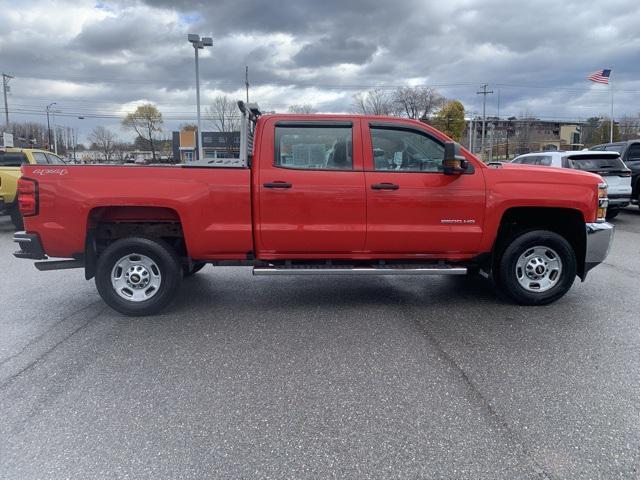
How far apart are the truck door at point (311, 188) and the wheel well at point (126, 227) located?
1.00 m

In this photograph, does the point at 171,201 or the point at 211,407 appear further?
the point at 171,201

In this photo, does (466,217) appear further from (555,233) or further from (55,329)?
(55,329)

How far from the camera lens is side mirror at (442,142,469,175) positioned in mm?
4926

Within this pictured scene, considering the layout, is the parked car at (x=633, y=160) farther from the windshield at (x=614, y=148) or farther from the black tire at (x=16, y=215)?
the black tire at (x=16, y=215)

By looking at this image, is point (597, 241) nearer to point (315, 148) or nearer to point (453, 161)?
point (453, 161)

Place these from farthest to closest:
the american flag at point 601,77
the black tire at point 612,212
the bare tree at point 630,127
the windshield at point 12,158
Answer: the bare tree at point 630,127 < the american flag at point 601,77 < the windshield at point 12,158 < the black tire at point 612,212

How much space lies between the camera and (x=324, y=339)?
450 cm

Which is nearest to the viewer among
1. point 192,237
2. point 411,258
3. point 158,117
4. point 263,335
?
point 263,335

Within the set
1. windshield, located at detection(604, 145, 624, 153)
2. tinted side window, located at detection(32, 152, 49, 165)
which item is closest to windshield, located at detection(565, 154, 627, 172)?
windshield, located at detection(604, 145, 624, 153)

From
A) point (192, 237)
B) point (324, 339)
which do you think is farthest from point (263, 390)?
point (192, 237)

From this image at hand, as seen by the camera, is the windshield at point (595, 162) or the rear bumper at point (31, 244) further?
the windshield at point (595, 162)

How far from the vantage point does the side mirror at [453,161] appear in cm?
493

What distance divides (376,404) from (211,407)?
113 cm

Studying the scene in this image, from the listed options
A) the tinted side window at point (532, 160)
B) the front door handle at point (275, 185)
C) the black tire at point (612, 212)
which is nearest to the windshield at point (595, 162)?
the tinted side window at point (532, 160)
